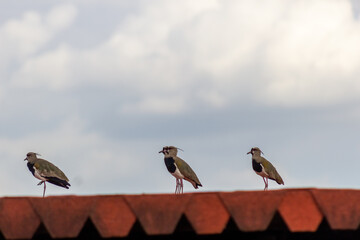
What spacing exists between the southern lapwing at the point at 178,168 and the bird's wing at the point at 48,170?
2452 mm

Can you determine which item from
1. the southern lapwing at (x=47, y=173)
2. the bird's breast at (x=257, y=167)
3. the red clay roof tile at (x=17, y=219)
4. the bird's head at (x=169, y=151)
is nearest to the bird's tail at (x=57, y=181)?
the southern lapwing at (x=47, y=173)

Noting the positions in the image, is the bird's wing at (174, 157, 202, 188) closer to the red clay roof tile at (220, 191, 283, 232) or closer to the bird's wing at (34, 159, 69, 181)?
the bird's wing at (34, 159, 69, 181)

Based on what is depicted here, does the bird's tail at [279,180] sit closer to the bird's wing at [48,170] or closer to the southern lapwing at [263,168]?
the southern lapwing at [263,168]

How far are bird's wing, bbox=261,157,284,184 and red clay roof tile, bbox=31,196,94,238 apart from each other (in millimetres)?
13843

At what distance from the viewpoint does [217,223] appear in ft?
20.7

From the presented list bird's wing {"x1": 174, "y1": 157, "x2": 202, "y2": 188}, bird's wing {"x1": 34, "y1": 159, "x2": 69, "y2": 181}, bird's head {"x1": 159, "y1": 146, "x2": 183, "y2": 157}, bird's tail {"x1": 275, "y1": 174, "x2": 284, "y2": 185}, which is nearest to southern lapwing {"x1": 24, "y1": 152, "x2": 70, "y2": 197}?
bird's wing {"x1": 34, "y1": 159, "x2": 69, "y2": 181}

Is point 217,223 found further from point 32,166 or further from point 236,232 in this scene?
point 32,166

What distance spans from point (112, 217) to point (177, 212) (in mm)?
501

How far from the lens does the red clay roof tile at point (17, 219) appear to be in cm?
638

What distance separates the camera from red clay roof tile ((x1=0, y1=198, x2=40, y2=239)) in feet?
20.9

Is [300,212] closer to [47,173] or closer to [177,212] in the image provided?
[177,212]

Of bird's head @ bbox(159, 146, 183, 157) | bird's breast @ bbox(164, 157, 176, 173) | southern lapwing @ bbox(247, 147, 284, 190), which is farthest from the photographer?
southern lapwing @ bbox(247, 147, 284, 190)

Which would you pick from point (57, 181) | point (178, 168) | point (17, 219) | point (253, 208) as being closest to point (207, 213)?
point (253, 208)

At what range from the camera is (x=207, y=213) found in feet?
20.8
